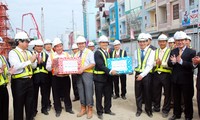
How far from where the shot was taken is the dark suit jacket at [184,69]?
498 centimetres

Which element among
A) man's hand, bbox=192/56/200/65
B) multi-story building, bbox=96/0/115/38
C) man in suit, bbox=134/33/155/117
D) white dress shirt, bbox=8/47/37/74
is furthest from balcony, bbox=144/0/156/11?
white dress shirt, bbox=8/47/37/74

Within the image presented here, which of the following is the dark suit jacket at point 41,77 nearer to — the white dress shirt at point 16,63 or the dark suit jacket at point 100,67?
the white dress shirt at point 16,63

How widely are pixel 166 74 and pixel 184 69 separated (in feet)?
2.26

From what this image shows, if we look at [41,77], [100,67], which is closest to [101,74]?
[100,67]

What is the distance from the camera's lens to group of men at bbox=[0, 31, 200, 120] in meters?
4.90

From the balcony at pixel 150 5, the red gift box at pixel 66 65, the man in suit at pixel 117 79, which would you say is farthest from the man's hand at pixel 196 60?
the balcony at pixel 150 5

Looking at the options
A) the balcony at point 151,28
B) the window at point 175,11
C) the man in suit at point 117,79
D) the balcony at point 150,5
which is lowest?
the man in suit at point 117,79

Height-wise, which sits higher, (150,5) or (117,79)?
(150,5)

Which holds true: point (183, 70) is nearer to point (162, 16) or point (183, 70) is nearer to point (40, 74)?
point (40, 74)

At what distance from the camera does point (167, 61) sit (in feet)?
18.2

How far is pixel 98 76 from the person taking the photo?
5.78 meters

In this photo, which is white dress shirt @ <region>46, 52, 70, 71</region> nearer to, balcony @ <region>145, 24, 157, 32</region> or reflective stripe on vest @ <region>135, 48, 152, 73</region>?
reflective stripe on vest @ <region>135, 48, 152, 73</region>

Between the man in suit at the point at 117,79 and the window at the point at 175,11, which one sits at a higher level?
the window at the point at 175,11

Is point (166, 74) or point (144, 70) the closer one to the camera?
point (144, 70)
